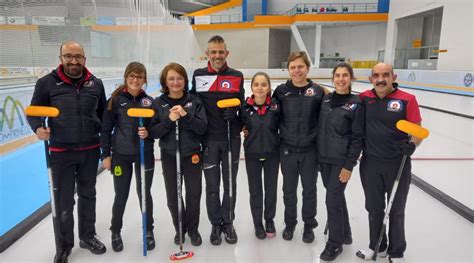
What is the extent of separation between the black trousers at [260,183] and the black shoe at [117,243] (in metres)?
1.03

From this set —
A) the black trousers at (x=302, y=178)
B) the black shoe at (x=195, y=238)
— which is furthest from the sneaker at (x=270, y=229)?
the black shoe at (x=195, y=238)

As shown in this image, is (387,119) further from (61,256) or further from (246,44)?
(246,44)

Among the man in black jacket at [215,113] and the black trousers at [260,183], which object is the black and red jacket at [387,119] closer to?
the black trousers at [260,183]

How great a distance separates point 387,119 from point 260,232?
128 centimetres

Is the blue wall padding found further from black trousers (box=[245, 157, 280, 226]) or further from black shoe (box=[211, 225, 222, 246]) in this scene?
black trousers (box=[245, 157, 280, 226])

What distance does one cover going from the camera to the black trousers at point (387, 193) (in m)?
2.07

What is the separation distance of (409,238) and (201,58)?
1978cm

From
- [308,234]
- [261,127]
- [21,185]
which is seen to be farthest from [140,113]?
[21,185]

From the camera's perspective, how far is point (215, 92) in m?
2.46

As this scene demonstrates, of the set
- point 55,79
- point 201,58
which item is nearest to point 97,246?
point 55,79

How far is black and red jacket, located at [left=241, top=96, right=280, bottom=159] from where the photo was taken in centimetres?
242

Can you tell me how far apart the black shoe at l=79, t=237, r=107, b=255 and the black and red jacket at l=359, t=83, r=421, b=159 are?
2.00 metres

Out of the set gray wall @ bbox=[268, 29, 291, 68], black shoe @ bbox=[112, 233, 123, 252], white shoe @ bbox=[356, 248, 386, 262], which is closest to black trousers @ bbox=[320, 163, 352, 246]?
white shoe @ bbox=[356, 248, 386, 262]

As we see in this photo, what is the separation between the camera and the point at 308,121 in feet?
7.75
